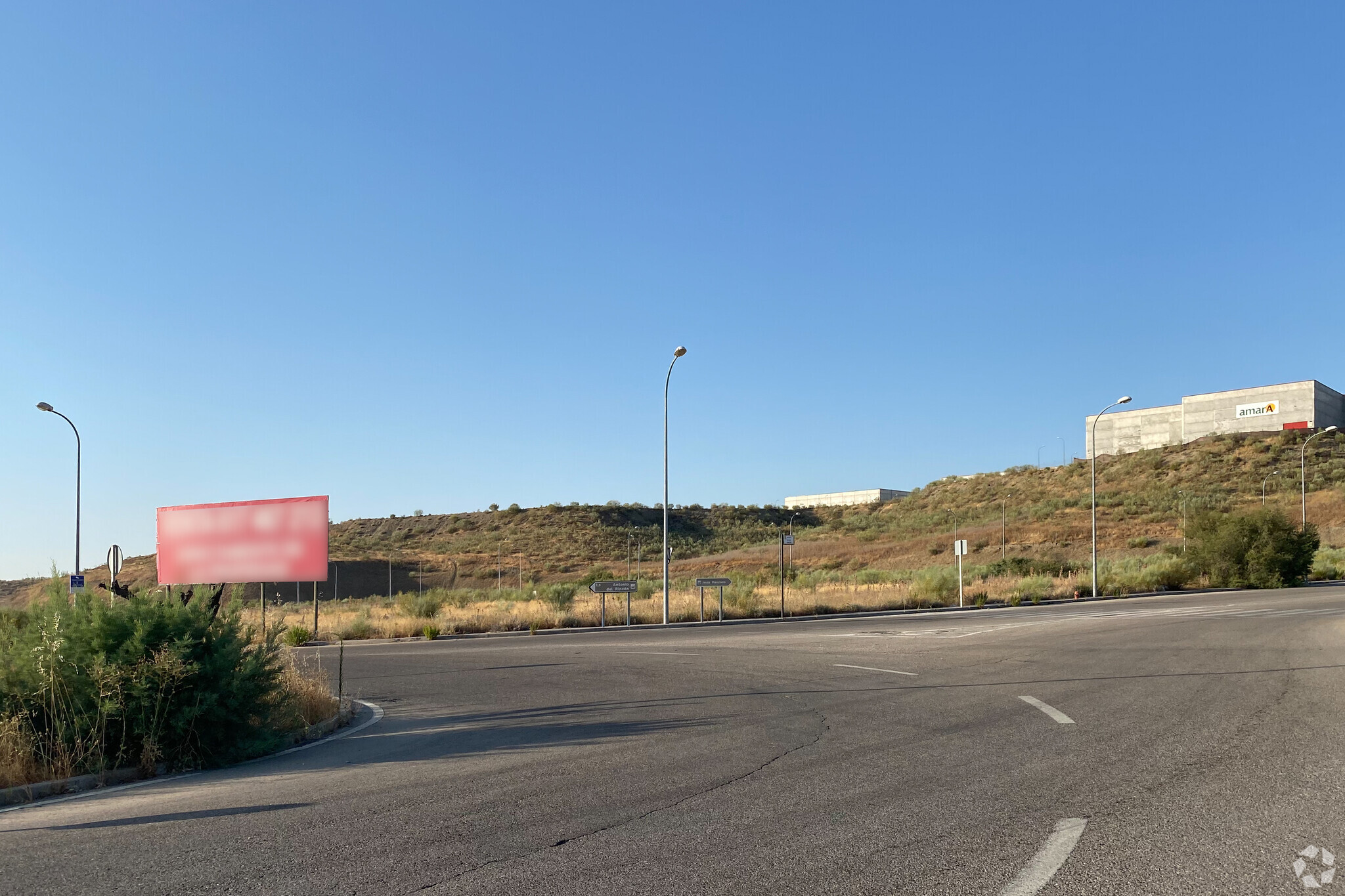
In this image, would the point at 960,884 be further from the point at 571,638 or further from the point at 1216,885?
the point at 571,638

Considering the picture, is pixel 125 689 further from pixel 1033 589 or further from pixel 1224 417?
pixel 1224 417

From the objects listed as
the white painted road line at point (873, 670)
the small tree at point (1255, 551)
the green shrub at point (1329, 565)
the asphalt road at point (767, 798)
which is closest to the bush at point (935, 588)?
the small tree at point (1255, 551)

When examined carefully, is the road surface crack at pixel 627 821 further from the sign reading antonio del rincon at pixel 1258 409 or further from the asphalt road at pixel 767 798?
the sign reading antonio del rincon at pixel 1258 409

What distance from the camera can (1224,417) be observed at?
104875 mm

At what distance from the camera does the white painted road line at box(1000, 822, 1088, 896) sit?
4.97 meters

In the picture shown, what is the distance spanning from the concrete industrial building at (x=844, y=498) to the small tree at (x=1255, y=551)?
95429 millimetres

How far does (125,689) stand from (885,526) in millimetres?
96457

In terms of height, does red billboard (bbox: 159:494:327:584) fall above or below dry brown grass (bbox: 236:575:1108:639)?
above

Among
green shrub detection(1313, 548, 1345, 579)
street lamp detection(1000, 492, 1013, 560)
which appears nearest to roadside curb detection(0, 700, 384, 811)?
green shrub detection(1313, 548, 1345, 579)

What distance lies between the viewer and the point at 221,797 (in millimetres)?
7762

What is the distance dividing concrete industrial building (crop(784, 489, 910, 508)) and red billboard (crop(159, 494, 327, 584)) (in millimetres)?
132071

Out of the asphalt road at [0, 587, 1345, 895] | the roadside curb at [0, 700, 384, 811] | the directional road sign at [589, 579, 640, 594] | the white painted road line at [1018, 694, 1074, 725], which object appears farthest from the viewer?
the directional road sign at [589, 579, 640, 594]

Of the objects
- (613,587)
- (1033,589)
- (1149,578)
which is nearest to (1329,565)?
(1149,578)

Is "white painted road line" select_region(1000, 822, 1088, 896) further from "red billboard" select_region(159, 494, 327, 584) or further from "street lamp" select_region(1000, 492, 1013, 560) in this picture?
"street lamp" select_region(1000, 492, 1013, 560)
